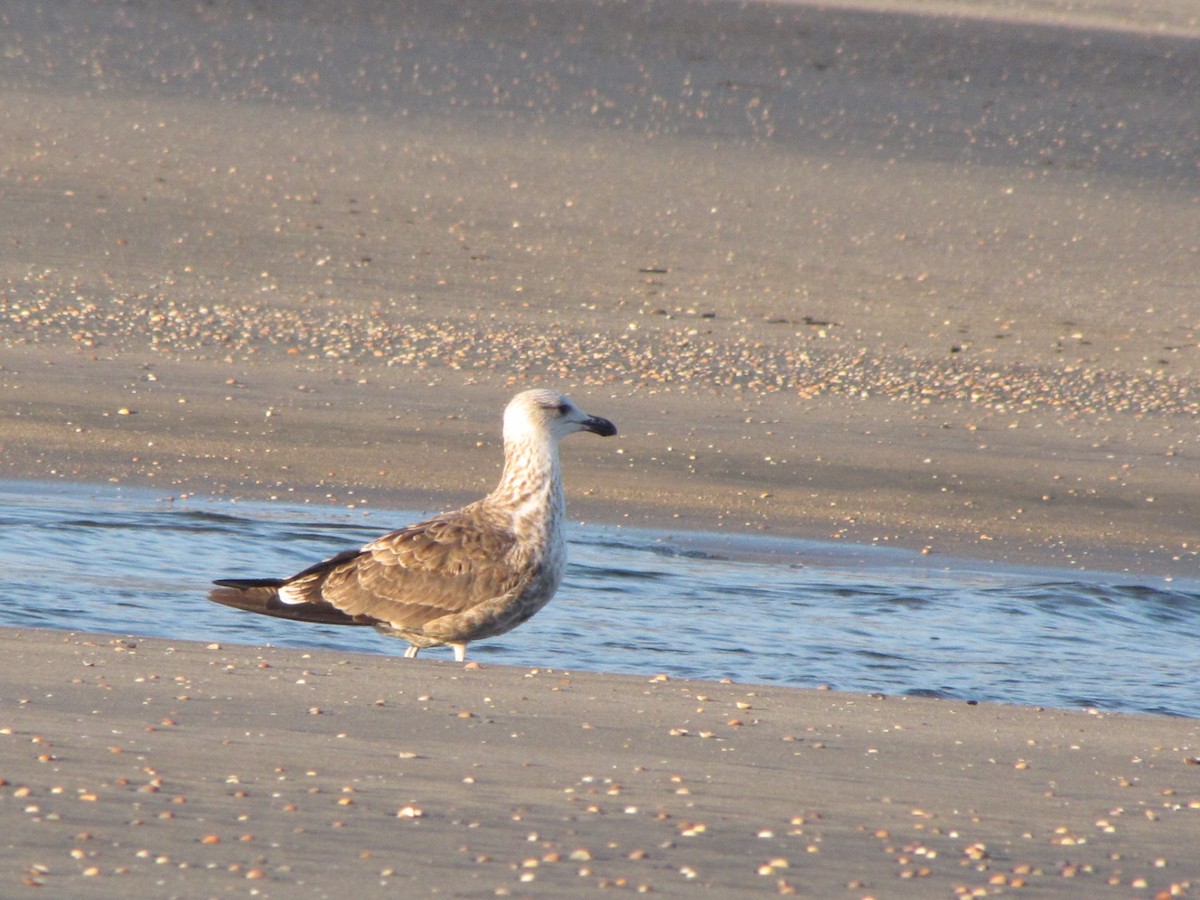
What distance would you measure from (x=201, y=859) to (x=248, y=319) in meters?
9.07

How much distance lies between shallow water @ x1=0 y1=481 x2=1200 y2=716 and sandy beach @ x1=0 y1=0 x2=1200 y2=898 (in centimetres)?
47

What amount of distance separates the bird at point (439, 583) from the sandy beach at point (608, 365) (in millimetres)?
995

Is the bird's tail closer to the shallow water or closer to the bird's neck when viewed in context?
the shallow water

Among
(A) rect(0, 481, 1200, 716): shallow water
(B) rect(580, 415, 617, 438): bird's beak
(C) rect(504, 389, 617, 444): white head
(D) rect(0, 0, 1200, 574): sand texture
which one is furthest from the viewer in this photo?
(D) rect(0, 0, 1200, 574): sand texture

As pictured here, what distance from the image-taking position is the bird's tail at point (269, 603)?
7227 mm

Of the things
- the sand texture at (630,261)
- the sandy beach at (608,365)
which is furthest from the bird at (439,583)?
the sand texture at (630,261)

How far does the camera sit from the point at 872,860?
430 cm

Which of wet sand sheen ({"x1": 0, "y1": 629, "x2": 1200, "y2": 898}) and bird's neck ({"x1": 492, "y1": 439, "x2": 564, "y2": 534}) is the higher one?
bird's neck ({"x1": 492, "y1": 439, "x2": 564, "y2": 534})

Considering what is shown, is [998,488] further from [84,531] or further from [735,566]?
[84,531]

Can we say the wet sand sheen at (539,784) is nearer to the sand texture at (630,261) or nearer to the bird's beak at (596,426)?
the bird's beak at (596,426)

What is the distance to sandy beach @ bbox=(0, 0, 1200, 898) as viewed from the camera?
447cm

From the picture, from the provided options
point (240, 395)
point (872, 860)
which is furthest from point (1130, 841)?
point (240, 395)

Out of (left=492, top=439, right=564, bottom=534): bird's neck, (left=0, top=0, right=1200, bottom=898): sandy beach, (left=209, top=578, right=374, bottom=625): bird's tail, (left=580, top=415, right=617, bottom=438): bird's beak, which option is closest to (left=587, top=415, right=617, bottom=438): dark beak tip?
(left=580, top=415, right=617, bottom=438): bird's beak

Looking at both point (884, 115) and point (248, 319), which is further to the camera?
point (884, 115)
